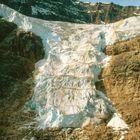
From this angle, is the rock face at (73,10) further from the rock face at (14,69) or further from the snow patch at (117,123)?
the snow patch at (117,123)

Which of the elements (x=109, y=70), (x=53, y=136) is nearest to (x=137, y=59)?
(x=109, y=70)

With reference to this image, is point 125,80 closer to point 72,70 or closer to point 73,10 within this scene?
point 72,70

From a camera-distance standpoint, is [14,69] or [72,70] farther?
[14,69]

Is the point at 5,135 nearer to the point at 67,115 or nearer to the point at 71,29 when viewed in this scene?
the point at 67,115

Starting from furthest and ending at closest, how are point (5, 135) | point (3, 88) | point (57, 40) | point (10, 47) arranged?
point (57, 40)
point (10, 47)
point (3, 88)
point (5, 135)

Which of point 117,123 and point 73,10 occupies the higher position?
point 73,10

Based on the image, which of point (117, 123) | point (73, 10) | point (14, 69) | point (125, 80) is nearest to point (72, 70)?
point (125, 80)
